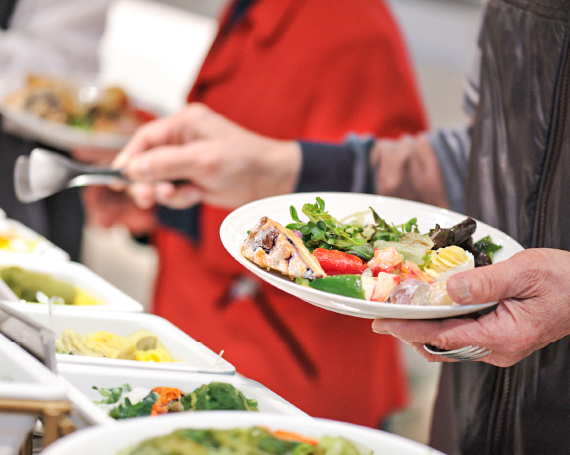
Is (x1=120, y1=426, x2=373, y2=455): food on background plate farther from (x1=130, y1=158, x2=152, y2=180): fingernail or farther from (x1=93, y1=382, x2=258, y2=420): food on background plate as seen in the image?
(x1=130, y1=158, x2=152, y2=180): fingernail

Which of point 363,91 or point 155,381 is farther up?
point 363,91

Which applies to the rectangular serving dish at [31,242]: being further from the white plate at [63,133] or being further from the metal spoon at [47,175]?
the white plate at [63,133]

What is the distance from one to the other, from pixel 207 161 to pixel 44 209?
1.23 metres

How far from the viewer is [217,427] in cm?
60

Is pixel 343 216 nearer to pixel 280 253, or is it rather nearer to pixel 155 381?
pixel 280 253

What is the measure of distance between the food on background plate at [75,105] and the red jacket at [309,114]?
0.44 metres

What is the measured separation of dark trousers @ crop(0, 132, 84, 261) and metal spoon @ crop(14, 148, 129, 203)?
40.1 inches

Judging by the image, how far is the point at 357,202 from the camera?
100cm

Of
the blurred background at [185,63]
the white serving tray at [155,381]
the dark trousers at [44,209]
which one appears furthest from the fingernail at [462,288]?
the dark trousers at [44,209]

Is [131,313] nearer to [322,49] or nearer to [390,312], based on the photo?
[390,312]

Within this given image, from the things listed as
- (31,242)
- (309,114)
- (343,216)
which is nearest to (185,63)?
(309,114)

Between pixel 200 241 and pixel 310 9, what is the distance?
2.60ft

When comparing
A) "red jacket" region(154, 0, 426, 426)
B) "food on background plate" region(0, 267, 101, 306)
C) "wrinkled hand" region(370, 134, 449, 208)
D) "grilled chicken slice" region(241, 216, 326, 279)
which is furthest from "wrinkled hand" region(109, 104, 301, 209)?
"grilled chicken slice" region(241, 216, 326, 279)

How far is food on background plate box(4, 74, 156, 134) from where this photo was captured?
2.03 m
